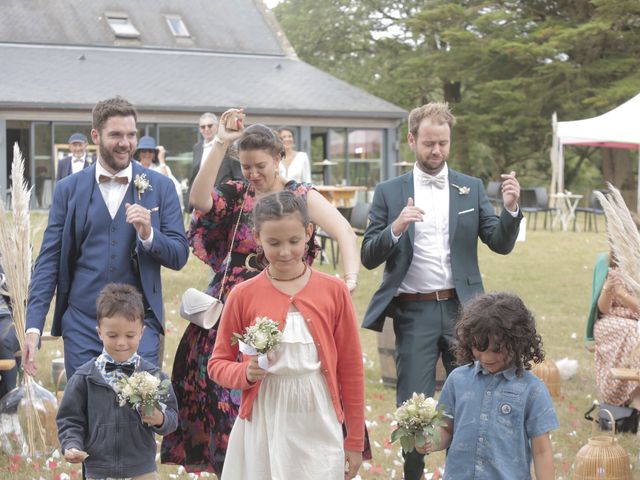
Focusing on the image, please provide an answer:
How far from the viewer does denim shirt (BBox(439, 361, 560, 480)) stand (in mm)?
4238

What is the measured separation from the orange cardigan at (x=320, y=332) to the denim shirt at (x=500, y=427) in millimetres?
430

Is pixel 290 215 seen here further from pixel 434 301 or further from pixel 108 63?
pixel 108 63

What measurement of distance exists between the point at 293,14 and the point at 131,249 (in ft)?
147

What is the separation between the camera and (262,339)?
12.9 ft

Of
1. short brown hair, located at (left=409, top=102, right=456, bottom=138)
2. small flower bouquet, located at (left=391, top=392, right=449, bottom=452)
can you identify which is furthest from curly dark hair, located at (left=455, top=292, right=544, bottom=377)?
short brown hair, located at (left=409, top=102, right=456, bottom=138)

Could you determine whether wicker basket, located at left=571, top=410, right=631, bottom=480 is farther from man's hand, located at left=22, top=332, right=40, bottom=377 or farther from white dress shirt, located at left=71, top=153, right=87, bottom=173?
white dress shirt, located at left=71, top=153, right=87, bottom=173

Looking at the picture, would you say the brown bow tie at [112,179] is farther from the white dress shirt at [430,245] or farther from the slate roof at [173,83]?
the slate roof at [173,83]

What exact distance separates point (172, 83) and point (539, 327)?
74.1 feet

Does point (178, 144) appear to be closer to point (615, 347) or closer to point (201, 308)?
point (615, 347)

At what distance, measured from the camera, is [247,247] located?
Result: 552cm

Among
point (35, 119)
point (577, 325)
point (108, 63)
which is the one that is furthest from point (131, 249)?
point (108, 63)

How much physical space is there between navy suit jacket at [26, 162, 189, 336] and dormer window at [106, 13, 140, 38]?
31571mm

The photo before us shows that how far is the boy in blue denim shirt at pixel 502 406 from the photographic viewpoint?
4219 mm

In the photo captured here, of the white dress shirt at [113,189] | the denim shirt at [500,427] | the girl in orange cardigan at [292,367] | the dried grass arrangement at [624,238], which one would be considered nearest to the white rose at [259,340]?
the girl in orange cardigan at [292,367]
